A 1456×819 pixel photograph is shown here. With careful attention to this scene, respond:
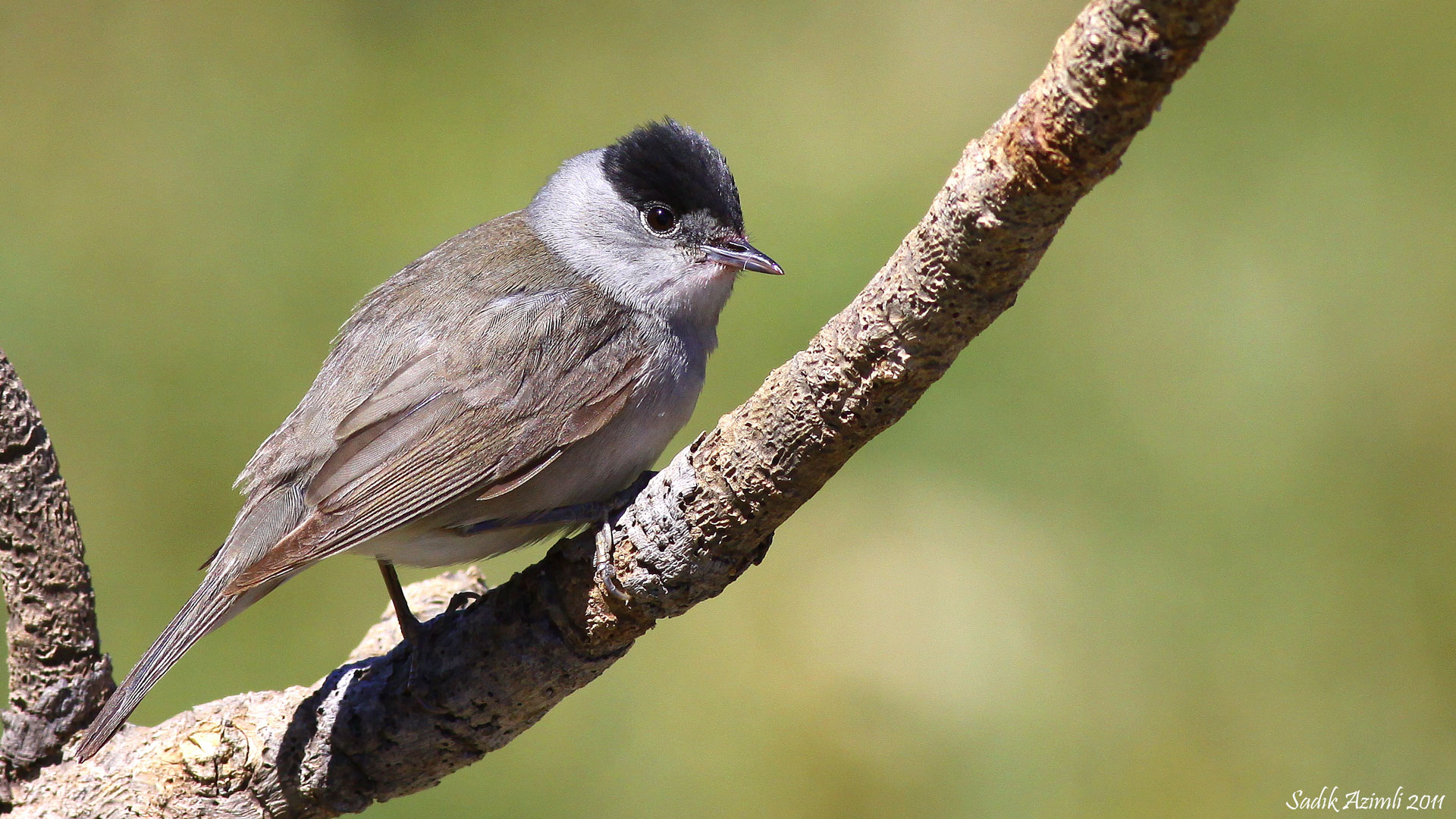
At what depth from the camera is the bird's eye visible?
3691mm

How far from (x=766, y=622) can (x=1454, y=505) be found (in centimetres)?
266

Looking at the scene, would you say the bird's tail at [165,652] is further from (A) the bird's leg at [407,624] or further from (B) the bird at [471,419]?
(A) the bird's leg at [407,624]

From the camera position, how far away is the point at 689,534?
2.49 meters

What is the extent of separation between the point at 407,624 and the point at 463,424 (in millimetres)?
612

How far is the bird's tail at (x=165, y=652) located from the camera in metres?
2.77

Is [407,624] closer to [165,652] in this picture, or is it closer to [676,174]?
[165,652]

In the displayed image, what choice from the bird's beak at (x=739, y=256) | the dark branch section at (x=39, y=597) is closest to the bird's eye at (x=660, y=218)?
the bird's beak at (x=739, y=256)

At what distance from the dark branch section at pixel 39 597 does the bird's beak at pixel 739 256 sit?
189 cm

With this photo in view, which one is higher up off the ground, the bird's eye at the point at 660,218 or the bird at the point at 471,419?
the bird's eye at the point at 660,218

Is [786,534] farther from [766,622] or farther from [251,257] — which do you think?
[251,257]

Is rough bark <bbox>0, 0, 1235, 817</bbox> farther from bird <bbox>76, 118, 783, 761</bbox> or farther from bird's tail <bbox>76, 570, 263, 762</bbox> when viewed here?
bird's tail <bbox>76, 570, 263, 762</bbox>

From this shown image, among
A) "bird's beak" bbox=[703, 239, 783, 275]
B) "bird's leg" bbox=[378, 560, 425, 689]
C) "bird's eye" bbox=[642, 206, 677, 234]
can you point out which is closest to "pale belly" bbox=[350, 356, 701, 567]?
"bird's leg" bbox=[378, 560, 425, 689]

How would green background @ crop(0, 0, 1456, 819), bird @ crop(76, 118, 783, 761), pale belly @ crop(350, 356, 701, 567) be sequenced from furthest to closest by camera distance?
green background @ crop(0, 0, 1456, 819) → pale belly @ crop(350, 356, 701, 567) → bird @ crop(76, 118, 783, 761)

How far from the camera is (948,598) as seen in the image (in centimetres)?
473
